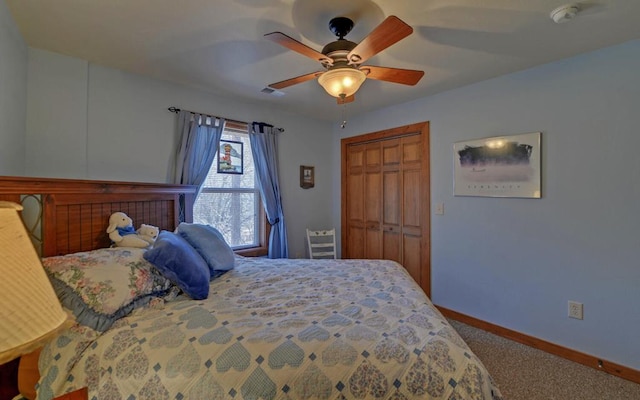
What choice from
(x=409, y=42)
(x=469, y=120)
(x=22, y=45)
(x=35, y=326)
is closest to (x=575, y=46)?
(x=469, y=120)

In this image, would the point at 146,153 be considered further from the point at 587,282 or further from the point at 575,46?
the point at 587,282

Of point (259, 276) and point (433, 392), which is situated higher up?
point (259, 276)

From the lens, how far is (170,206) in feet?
8.61

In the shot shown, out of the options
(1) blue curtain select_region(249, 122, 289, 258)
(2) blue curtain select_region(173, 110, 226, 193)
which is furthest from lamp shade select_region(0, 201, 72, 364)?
(1) blue curtain select_region(249, 122, 289, 258)

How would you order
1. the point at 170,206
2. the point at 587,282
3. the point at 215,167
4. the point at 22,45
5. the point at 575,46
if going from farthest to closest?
the point at 215,167 → the point at 170,206 → the point at 587,282 → the point at 575,46 → the point at 22,45

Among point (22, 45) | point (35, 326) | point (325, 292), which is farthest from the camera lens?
point (22, 45)

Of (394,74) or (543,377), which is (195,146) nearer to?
(394,74)

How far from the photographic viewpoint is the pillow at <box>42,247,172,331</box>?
54.2 inches

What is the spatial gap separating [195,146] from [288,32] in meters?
1.59

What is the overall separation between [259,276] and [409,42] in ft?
6.66

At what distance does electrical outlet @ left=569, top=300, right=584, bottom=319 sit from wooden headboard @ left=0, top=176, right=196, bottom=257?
3544 millimetres

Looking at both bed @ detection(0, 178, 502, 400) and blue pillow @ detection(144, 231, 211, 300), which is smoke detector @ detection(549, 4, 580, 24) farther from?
blue pillow @ detection(144, 231, 211, 300)

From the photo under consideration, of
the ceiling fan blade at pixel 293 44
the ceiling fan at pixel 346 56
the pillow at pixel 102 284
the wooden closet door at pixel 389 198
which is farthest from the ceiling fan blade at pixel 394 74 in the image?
the pillow at pixel 102 284

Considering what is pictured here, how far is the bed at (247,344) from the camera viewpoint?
3.68ft
